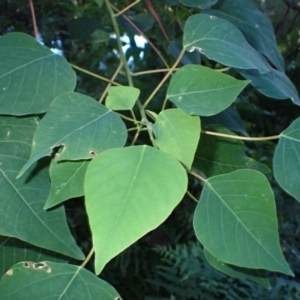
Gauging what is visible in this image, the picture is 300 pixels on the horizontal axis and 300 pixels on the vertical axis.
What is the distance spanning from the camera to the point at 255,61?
1.69 ft

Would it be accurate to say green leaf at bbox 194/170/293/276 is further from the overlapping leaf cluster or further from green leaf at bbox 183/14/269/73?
green leaf at bbox 183/14/269/73

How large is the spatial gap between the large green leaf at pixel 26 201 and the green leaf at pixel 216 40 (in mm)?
199

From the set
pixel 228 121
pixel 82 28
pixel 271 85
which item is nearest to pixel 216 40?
pixel 271 85

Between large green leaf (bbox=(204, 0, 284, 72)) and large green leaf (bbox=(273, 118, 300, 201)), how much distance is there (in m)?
0.21

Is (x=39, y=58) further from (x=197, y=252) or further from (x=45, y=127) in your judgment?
(x=197, y=252)

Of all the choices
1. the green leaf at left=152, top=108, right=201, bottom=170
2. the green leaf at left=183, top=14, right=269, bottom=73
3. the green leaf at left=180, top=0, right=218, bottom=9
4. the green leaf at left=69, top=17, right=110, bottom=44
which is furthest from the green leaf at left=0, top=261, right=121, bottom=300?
the green leaf at left=69, top=17, right=110, bottom=44

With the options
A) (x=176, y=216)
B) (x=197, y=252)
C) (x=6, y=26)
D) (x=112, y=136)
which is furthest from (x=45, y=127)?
(x=176, y=216)

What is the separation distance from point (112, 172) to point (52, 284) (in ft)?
0.42

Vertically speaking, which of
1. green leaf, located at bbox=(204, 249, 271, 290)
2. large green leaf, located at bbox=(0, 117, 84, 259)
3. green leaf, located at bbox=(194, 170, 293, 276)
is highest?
green leaf, located at bbox=(194, 170, 293, 276)

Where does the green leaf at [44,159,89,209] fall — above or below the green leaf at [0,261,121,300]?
above

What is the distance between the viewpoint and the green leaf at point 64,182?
40cm

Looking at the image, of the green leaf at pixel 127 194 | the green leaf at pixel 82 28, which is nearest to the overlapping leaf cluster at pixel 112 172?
the green leaf at pixel 127 194

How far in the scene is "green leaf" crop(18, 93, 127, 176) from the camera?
39 cm

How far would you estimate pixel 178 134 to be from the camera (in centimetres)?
40
